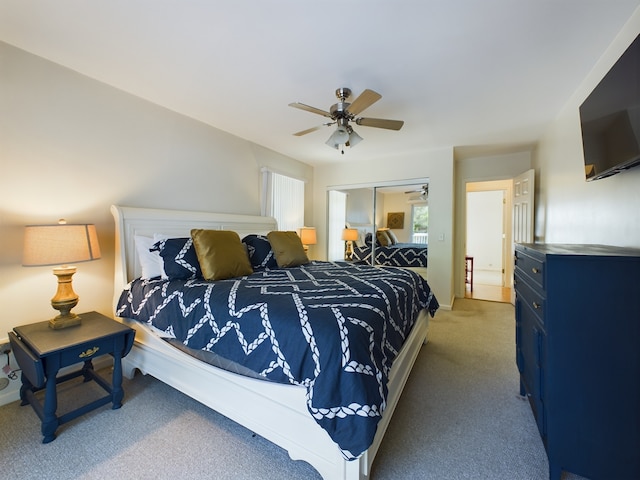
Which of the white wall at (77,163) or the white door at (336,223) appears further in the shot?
the white door at (336,223)

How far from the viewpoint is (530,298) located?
165 centimetres

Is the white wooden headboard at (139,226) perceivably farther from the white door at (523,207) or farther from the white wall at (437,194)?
the white door at (523,207)

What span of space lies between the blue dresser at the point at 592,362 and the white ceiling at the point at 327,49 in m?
1.52

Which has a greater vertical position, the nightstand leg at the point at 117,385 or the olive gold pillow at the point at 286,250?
the olive gold pillow at the point at 286,250

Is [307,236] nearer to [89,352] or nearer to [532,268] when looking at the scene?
[89,352]

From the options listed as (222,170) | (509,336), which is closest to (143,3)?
(222,170)

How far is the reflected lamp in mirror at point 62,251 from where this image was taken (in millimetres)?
1828

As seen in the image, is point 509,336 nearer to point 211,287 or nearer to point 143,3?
point 211,287

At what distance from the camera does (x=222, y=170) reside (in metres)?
3.56

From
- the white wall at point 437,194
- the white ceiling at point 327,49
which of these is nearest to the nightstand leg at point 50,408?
the white ceiling at point 327,49

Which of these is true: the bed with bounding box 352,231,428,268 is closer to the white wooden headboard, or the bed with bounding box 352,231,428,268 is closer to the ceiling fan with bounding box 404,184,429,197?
the ceiling fan with bounding box 404,184,429,197

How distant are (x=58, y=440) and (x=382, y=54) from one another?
3313 millimetres

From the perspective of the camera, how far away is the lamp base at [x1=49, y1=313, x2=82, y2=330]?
1940 millimetres

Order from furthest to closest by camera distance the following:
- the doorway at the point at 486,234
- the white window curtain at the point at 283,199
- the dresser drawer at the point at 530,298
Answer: the doorway at the point at 486,234
the white window curtain at the point at 283,199
the dresser drawer at the point at 530,298
